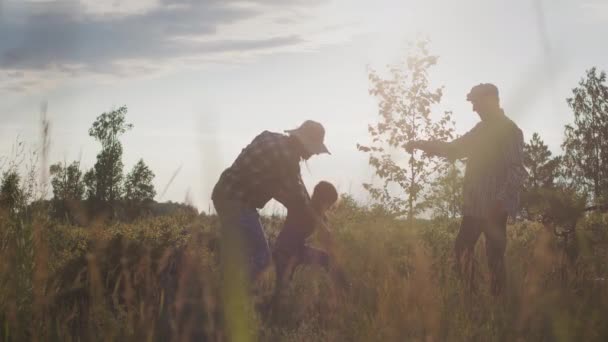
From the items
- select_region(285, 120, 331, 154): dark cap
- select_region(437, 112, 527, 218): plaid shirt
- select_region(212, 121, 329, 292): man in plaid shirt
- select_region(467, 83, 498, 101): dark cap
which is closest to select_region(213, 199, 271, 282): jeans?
select_region(212, 121, 329, 292): man in plaid shirt

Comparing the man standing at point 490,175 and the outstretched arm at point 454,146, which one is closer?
the man standing at point 490,175

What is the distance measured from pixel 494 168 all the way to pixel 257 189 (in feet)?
7.32

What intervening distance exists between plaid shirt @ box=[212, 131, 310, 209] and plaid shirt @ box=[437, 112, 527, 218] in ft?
5.54

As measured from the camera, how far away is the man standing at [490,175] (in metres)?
5.41

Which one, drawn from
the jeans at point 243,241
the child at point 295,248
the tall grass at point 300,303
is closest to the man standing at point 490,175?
the tall grass at point 300,303

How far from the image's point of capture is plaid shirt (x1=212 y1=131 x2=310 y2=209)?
4.77m

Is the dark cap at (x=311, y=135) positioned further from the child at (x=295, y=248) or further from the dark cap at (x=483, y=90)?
the dark cap at (x=483, y=90)

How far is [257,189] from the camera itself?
492 cm

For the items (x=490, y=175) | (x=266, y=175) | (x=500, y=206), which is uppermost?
(x=490, y=175)

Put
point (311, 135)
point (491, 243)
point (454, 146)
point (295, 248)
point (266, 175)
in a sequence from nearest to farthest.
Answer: point (311, 135) → point (266, 175) → point (491, 243) → point (295, 248) → point (454, 146)

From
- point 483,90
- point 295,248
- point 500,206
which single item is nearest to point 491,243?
point 500,206

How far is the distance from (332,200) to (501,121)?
1751mm

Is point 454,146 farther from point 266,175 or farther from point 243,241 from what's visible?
point 243,241

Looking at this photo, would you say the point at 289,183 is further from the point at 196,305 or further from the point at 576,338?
the point at 576,338
